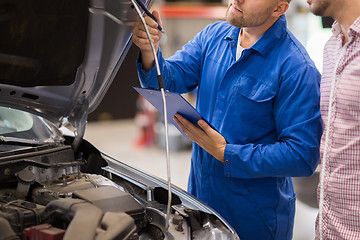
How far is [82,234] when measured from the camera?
1.22m

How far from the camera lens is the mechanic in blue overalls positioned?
1734mm

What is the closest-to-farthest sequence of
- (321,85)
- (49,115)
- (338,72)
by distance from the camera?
(338,72)
(321,85)
(49,115)

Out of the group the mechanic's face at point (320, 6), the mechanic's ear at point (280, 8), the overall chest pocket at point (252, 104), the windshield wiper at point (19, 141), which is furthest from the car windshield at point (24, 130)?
the mechanic's face at point (320, 6)

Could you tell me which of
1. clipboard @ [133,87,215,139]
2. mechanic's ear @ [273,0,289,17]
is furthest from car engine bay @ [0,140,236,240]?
mechanic's ear @ [273,0,289,17]

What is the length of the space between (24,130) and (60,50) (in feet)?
1.46

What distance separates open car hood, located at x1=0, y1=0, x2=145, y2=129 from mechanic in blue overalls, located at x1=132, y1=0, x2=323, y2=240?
0.12 m

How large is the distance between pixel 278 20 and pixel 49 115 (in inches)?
40.4

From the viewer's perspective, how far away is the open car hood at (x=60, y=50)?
157cm

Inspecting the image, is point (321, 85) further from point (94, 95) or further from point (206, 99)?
point (94, 95)

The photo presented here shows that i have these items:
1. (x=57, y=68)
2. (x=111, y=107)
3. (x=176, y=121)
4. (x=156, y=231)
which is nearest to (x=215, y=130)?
(x=176, y=121)

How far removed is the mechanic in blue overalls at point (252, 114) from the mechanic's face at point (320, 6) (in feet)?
0.90

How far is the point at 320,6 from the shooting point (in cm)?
151

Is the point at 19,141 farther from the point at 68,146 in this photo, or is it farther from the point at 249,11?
the point at 249,11

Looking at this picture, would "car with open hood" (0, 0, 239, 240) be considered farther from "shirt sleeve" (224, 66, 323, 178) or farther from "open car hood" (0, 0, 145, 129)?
"shirt sleeve" (224, 66, 323, 178)
